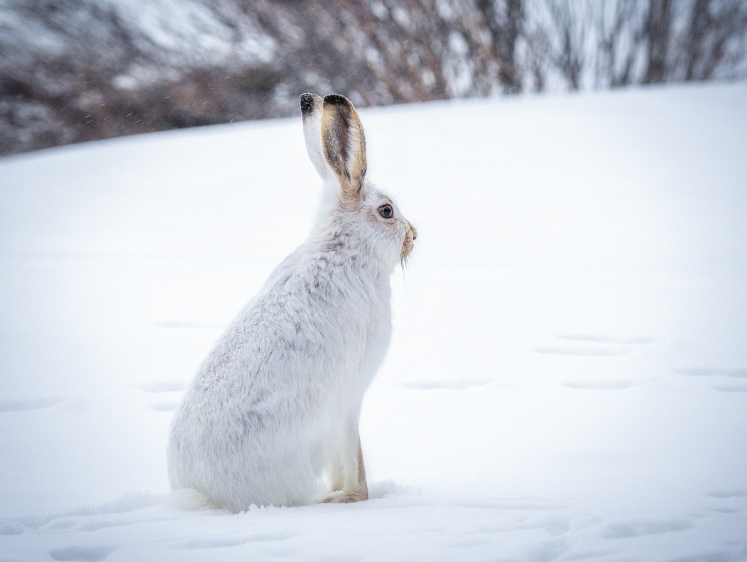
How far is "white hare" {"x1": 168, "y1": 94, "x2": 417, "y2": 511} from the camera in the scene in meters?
1.89

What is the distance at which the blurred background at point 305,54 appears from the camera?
27.6ft

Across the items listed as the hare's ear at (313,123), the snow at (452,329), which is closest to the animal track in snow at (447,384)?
the snow at (452,329)

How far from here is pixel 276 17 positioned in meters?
9.55

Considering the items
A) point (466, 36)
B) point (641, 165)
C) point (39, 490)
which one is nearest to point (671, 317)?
point (641, 165)

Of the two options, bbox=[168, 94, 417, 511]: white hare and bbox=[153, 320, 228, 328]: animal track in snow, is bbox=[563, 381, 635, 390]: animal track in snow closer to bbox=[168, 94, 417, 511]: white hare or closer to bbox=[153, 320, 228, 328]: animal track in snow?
bbox=[168, 94, 417, 511]: white hare

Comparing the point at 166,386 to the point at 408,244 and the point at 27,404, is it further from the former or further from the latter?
the point at 408,244

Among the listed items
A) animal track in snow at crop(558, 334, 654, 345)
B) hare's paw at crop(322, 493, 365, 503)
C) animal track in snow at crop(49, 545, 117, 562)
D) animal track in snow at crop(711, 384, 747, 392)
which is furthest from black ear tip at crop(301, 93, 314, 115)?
animal track in snow at crop(711, 384, 747, 392)

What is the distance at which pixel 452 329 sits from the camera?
3516mm

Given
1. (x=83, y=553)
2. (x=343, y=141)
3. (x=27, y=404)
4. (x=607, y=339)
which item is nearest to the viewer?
(x=83, y=553)

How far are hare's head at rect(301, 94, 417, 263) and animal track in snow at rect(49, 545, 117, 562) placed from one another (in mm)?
1088

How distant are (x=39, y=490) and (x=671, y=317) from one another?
2.81m

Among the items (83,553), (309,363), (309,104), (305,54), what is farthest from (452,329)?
(305,54)

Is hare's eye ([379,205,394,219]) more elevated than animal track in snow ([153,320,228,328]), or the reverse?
hare's eye ([379,205,394,219])

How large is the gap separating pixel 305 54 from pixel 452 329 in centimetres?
691
